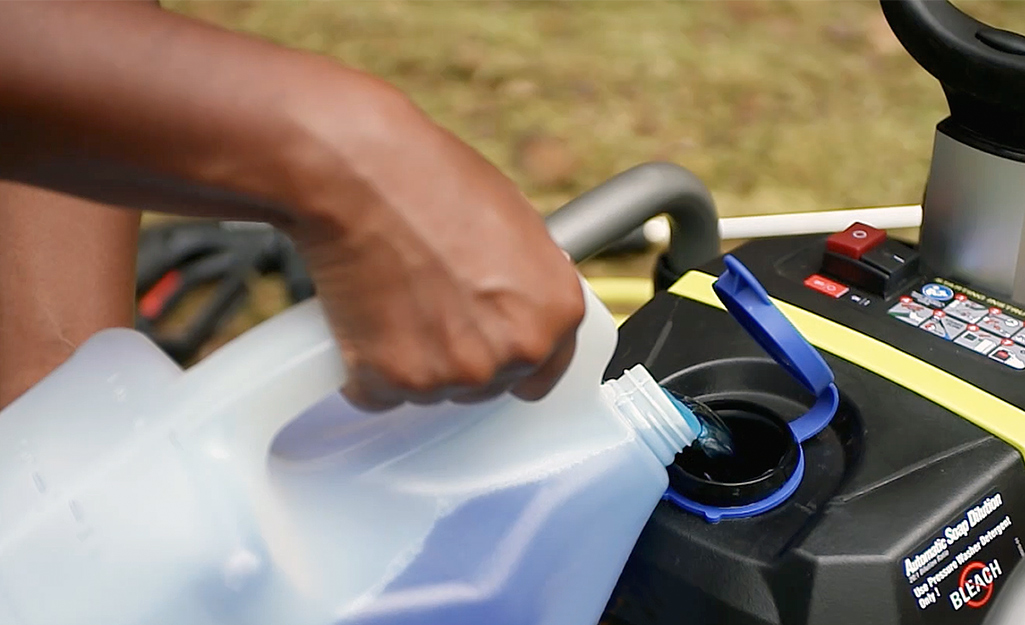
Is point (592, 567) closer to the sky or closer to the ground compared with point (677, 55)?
closer to the sky

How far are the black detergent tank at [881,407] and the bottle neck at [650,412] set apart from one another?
48 mm

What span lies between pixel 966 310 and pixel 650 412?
0.25 meters

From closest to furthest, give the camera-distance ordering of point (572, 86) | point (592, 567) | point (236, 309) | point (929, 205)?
point (592, 567) < point (929, 205) < point (236, 309) < point (572, 86)

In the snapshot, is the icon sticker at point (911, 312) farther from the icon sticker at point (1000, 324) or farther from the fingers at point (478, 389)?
the fingers at point (478, 389)

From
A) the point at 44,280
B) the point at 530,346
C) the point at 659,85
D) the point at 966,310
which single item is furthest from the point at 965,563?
the point at 659,85

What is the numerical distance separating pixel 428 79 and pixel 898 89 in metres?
0.70

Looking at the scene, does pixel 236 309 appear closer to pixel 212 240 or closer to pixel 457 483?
pixel 212 240

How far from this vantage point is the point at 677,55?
1.75 meters

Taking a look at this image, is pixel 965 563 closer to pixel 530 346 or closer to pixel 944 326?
pixel 944 326

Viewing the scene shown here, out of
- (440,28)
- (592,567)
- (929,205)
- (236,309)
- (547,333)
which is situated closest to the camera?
(547,333)

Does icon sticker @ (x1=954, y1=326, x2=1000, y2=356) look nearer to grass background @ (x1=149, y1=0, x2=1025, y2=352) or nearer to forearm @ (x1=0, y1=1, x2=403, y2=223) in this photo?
forearm @ (x1=0, y1=1, x2=403, y2=223)

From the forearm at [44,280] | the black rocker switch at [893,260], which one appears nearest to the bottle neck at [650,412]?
the black rocker switch at [893,260]

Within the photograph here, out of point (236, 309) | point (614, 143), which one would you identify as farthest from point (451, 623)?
point (614, 143)

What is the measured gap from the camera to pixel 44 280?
711 mm
